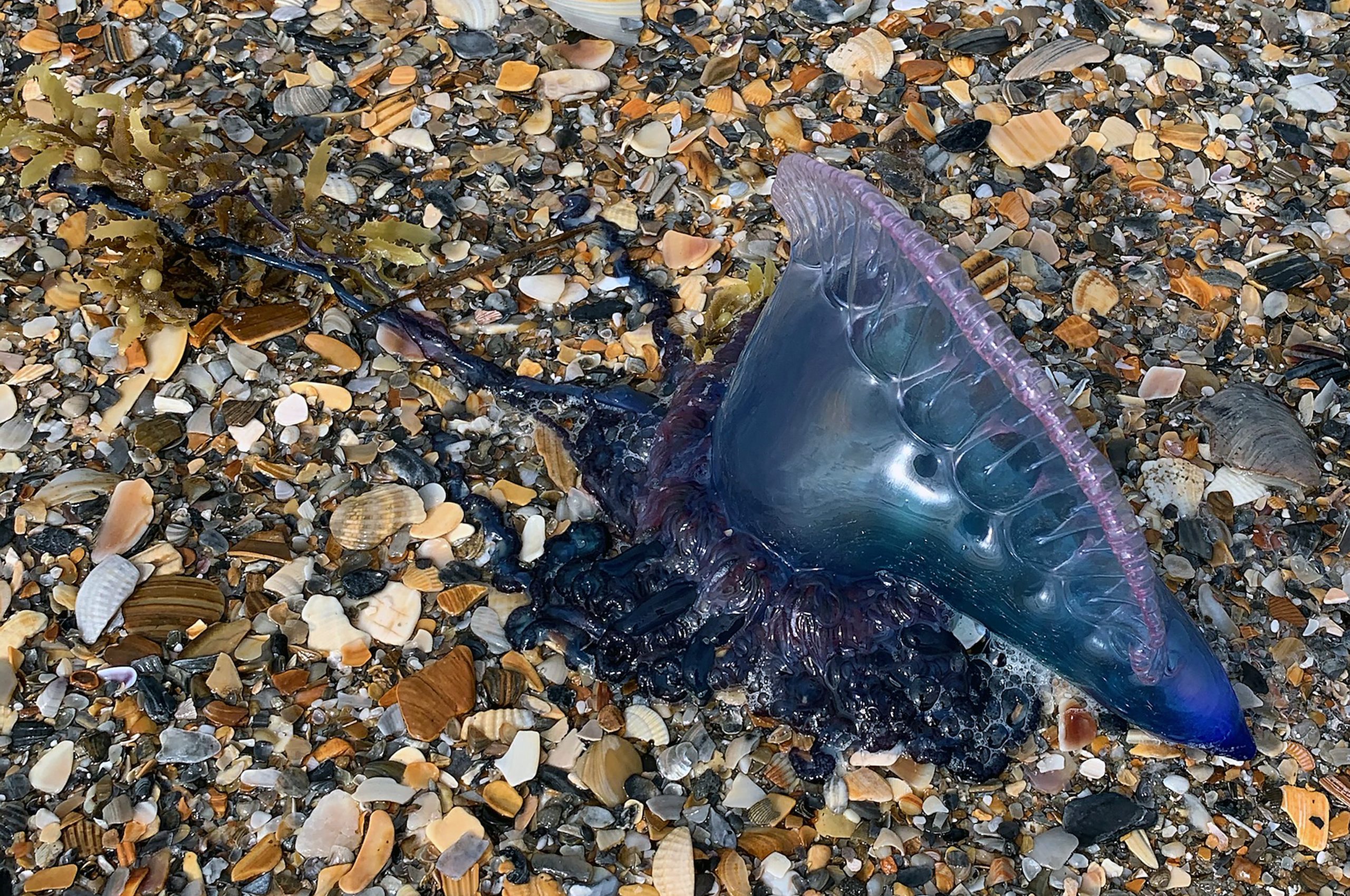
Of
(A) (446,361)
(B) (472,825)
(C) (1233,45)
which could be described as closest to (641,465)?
(A) (446,361)

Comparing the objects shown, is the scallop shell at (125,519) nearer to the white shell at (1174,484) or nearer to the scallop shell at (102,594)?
the scallop shell at (102,594)

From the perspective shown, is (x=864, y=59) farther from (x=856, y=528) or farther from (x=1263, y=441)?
(x=856, y=528)

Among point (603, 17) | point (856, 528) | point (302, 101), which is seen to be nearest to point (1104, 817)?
point (856, 528)

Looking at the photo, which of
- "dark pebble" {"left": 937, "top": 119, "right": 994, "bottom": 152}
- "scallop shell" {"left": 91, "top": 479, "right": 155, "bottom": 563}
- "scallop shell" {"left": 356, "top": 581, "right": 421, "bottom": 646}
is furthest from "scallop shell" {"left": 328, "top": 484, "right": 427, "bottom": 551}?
"dark pebble" {"left": 937, "top": 119, "right": 994, "bottom": 152}

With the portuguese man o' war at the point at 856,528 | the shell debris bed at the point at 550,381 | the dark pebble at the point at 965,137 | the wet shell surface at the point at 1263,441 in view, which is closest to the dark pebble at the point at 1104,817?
the shell debris bed at the point at 550,381

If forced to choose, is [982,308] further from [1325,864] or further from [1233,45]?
[1233,45]

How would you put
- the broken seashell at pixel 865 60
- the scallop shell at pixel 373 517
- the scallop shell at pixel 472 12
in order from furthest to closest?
1. the scallop shell at pixel 472 12
2. the broken seashell at pixel 865 60
3. the scallop shell at pixel 373 517

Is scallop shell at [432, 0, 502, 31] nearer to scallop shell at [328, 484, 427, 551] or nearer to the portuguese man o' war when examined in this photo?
the portuguese man o' war
